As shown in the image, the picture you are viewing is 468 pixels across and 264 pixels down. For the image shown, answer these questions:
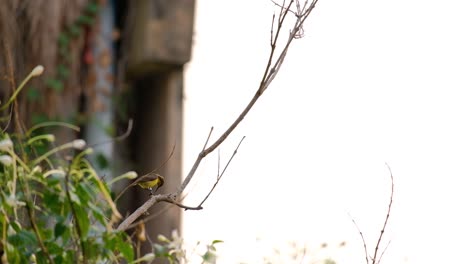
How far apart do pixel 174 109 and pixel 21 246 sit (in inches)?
164

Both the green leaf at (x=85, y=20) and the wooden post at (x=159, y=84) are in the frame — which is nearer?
the wooden post at (x=159, y=84)

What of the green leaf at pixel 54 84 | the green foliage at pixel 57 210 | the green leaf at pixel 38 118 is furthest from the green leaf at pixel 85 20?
the green foliage at pixel 57 210

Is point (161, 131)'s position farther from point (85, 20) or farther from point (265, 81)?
point (265, 81)

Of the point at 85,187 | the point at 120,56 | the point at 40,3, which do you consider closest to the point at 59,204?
the point at 85,187

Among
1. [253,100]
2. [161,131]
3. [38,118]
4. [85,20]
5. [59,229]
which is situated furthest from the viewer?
[161,131]

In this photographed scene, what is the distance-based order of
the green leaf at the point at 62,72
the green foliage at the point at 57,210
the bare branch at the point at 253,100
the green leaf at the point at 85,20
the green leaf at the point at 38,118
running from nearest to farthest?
the green foliage at the point at 57,210 < the bare branch at the point at 253,100 < the green leaf at the point at 38,118 < the green leaf at the point at 62,72 < the green leaf at the point at 85,20

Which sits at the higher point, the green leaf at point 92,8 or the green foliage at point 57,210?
the green leaf at point 92,8

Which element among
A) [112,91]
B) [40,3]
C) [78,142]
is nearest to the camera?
[78,142]

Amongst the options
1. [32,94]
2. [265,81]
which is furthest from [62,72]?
[265,81]

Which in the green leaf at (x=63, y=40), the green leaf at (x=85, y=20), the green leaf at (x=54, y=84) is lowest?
the green leaf at (x=54, y=84)

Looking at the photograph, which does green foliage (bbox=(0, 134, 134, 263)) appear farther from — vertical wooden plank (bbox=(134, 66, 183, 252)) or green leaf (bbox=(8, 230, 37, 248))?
vertical wooden plank (bbox=(134, 66, 183, 252))

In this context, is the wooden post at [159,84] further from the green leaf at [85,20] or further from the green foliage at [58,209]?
the green foliage at [58,209]

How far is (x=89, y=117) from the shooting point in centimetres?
558

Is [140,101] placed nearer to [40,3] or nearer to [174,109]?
[174,109]
